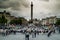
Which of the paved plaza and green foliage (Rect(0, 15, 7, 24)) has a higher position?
green foliage (Rect(0, 15, 7, 24))

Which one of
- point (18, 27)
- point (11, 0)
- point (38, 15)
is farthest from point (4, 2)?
point (38, 15)

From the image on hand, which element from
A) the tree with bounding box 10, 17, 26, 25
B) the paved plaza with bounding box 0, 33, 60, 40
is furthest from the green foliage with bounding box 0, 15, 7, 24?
the paved plaza with bounding box 0, 33, 60, 40

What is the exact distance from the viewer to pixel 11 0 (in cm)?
180

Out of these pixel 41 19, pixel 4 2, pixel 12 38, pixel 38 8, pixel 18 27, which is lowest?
pixel 12 38

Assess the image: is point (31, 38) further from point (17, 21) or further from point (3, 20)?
point (3, 20)

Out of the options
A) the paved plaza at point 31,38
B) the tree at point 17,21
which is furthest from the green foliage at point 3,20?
the paved plaza at point 31,38

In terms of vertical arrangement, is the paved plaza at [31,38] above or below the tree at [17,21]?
below

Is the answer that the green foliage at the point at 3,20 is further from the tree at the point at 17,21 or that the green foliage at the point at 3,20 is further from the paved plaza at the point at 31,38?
the paved plaza at the point at 31,38

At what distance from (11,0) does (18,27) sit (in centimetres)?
49

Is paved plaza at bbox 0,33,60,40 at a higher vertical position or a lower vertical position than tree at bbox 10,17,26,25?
lower

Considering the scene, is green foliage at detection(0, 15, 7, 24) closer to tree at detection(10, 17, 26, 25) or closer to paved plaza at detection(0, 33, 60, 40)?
tree at detection(10, 17, 26, 25)

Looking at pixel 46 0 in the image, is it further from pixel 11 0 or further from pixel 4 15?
pixel 4 15

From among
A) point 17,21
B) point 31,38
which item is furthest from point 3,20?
point 31,38

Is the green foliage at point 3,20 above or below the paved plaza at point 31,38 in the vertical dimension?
above
